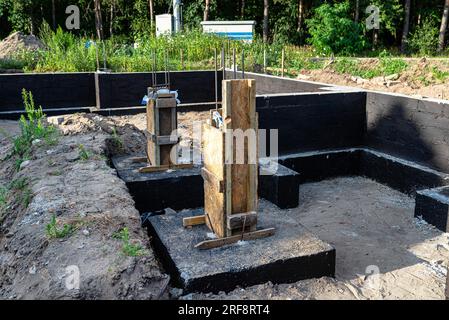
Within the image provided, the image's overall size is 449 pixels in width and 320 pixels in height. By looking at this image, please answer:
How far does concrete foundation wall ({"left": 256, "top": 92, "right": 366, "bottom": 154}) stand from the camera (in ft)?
21.7

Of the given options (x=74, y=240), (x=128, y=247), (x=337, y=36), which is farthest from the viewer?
(x=337, y=36)

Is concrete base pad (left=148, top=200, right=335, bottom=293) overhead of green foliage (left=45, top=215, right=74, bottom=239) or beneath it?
beneath

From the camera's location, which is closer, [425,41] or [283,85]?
[283,85]

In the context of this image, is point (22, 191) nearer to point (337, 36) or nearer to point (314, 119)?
point (314, 119)

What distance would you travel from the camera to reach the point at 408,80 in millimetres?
13188

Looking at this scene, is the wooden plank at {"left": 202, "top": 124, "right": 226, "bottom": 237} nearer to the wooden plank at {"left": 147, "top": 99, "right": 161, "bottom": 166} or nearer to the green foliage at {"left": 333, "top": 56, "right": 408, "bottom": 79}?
the wooden plank at {"left": 147, "top": 99, "right": 161, "bottom": 166}

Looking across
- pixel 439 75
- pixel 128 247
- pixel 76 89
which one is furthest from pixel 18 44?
pixel 128 247

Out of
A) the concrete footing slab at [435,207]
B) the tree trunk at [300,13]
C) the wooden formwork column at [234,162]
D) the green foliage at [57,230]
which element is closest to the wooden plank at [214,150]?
the wooden formwork column at [234,162]

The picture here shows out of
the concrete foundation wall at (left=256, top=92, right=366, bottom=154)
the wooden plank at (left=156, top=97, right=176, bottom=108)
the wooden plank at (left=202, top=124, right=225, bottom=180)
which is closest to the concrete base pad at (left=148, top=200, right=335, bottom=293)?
the wooden plank at (left=202, top=124, right=225, bottom=180)

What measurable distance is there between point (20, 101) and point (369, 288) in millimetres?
9045

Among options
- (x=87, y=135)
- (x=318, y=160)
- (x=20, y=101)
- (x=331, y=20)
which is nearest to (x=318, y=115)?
(x=318, y=160)

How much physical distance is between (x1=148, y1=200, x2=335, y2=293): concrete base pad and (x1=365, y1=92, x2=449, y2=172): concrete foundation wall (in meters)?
2.97

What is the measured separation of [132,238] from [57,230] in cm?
54

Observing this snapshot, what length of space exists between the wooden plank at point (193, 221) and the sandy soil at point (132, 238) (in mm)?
400
